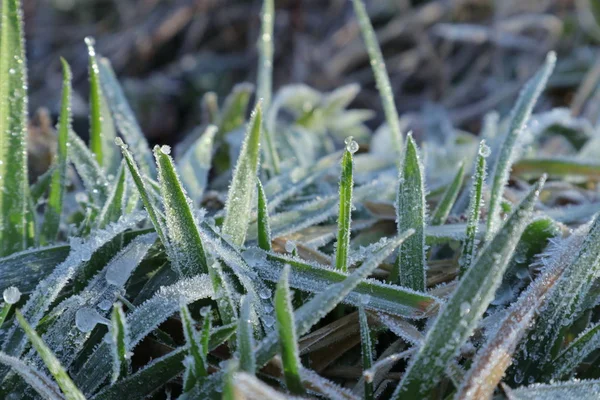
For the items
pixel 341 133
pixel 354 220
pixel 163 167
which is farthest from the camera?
pixel 341 133

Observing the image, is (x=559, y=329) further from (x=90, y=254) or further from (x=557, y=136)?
(x=557, y=136)

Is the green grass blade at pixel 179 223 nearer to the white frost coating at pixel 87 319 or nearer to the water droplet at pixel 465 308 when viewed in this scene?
the white frost coating at pixel 87 319

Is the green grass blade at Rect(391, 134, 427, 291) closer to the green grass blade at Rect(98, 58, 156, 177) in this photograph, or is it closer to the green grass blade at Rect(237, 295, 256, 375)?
the green grass blade at Rect(237, 295, 256, 375)

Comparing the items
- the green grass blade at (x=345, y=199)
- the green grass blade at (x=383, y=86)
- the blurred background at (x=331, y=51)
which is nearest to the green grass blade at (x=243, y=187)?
the green grass blade at (x=345, y=199)

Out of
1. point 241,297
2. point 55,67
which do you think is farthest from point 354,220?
point 55,67

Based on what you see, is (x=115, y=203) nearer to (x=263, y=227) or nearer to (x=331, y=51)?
(x=263, y=227)

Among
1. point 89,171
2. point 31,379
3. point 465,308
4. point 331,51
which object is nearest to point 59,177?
point 89,171
